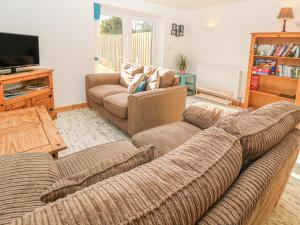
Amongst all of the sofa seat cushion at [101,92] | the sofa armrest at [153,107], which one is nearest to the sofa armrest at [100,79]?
the sofa seat cushion at [101,92]

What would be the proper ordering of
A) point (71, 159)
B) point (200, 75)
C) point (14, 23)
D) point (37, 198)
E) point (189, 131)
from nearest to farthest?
point (37, 198) → point (71, 159) → point (189, 131) → point (14, 23) → point (200, 75)

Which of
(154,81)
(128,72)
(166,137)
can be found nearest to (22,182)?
(166,137)

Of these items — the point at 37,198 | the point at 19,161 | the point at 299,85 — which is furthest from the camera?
the point at 299,85

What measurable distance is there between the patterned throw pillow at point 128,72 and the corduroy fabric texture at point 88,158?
7.11 ft

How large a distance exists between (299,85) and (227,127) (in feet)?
10.9

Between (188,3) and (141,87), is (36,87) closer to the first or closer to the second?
(141,87)

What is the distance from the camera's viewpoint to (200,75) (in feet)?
17.1

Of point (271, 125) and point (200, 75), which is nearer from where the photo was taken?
point (271, 125)

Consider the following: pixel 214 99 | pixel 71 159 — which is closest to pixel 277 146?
pixel 71 159

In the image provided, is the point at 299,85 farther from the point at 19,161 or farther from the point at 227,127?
the point at 19,161

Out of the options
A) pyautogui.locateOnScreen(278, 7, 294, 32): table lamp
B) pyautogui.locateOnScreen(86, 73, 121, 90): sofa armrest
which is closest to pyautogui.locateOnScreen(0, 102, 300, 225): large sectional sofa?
pyautogui.locateOnScreen(86, 73, 121, 90): sofa armrest

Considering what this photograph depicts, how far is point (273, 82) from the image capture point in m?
4.10

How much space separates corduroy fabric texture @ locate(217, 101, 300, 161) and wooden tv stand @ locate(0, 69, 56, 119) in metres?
2.56

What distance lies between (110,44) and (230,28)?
2.50 metres
